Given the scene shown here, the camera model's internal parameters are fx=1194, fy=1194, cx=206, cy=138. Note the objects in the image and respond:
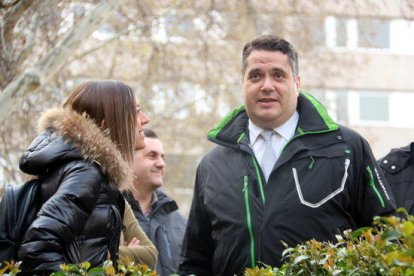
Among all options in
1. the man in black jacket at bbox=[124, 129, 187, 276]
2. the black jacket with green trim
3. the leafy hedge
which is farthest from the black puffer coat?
the man in black jacket at bbox=[124, 129, 187, 276]

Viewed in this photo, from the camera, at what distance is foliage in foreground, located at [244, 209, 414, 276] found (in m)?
3.63

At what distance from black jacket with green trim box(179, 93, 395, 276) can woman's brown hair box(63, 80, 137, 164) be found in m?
0.84

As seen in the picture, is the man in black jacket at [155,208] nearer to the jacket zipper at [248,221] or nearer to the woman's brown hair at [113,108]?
the jacket zipper at [248,221]

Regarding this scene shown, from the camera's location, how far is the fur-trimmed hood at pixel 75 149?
579 centimetres

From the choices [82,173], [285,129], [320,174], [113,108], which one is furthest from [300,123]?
[82,173]

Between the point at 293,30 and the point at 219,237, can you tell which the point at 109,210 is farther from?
the point at 293,30

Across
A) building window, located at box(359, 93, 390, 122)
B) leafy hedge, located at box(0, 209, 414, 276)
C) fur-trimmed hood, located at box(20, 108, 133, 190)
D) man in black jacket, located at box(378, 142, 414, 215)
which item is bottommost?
building window, located at box(359, 93, 390, 122)

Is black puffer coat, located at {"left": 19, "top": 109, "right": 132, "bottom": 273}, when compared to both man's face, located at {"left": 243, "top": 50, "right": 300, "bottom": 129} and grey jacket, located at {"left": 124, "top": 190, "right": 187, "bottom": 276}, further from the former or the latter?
grey jacket, located at {"left": 124, "top": 190, "right": 187, "bottom": 276}

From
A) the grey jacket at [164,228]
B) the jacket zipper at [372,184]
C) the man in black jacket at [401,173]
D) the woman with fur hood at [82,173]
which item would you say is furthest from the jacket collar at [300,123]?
the grey jacket at [164,228]

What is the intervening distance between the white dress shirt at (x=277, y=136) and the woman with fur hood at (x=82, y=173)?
0.95 m

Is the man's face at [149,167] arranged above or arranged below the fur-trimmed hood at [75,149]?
below

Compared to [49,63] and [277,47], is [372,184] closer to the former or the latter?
[277,47]

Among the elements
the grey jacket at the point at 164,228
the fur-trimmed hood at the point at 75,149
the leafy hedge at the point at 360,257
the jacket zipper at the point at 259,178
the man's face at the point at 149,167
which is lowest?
the grey jacket at the point at 164,228

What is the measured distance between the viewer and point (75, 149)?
5.84 meters
